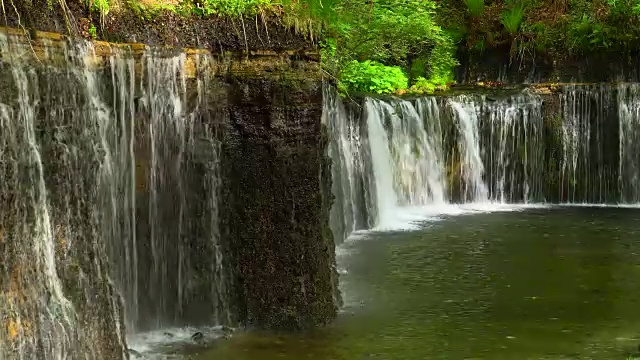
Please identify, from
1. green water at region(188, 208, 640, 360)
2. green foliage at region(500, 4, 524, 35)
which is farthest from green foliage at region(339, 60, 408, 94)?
green foliage at region(500, 4, 524, 35)

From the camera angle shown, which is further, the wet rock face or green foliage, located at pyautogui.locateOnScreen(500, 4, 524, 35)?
green foliage, located at pyautogui.locateOnScreen(500, 4, 524, 35)

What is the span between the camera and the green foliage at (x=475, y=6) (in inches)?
893

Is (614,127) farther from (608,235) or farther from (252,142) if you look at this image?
(252,142)

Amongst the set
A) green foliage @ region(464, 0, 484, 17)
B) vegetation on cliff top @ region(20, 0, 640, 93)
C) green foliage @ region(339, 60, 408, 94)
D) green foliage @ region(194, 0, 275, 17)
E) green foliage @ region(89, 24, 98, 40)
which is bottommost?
green foliage @ region(89, 24, 98, 40)

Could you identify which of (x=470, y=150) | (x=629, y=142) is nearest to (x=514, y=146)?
(x=470, y=150)

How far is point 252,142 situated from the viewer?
22.6ft

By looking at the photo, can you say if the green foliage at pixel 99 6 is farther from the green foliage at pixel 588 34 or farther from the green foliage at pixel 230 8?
the green foliage at pixel 588 34

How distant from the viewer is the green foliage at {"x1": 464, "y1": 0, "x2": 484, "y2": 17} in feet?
74.4

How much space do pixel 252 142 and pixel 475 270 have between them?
4210 mm

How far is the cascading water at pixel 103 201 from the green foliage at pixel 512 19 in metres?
16.6

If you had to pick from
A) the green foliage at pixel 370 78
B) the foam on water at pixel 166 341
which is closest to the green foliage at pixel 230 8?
the foam on water at pixel 166 341

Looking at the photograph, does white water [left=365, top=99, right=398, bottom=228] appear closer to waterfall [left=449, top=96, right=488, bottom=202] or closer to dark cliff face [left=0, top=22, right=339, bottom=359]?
waterfall [left=449, top=96, right=488, bottom=202]

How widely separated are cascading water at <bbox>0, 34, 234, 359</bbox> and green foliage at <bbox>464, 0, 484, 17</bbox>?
17.3 meters

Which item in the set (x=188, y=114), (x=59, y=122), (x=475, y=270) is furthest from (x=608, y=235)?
(x=59, y=122)
